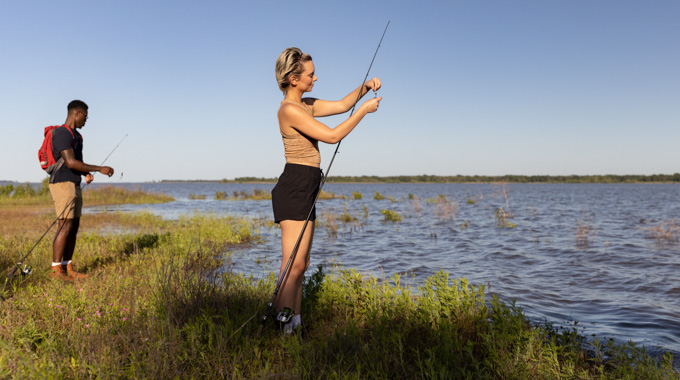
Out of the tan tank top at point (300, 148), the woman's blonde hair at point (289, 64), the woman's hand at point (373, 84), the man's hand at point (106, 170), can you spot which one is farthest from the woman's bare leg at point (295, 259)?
the man's hand at point (106, 170)

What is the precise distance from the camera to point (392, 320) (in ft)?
14.0

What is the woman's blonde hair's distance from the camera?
131 inches

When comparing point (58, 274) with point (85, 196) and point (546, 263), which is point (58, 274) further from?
point (85, 196)

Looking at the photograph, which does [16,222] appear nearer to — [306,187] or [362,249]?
[362,249]

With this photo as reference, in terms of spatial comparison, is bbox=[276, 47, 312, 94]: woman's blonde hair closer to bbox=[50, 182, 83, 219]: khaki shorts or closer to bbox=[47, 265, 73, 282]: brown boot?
bbox=[50, 182, 83, 219]: khaki shorts

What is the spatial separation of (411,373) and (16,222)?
Answer: 16019 mm

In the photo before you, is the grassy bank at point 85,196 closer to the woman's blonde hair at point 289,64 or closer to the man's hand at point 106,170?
the man's hand at point 106,170

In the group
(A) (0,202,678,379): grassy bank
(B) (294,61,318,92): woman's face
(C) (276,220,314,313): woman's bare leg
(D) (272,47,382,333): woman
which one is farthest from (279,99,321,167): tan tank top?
(A) (0,202,678,379): grassy bank

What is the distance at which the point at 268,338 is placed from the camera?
11.3ft

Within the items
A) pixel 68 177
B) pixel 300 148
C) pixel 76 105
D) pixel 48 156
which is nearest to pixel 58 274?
pixel 68 177

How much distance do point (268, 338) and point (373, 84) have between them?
235 centimetres

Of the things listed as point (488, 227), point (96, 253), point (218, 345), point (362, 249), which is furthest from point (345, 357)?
point (488, 227)

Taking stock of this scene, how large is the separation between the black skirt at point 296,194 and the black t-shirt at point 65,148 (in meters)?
3.93

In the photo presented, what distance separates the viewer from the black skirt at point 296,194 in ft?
11.1
